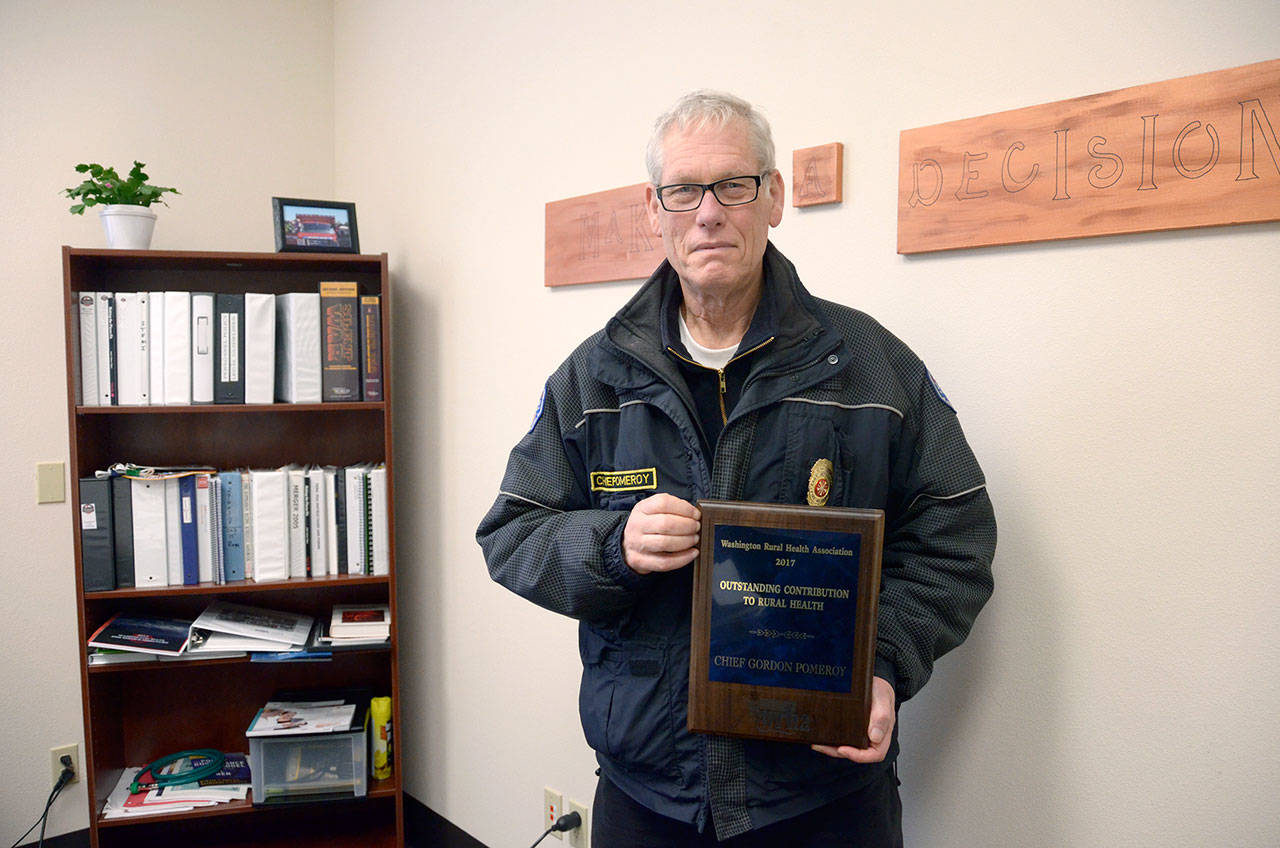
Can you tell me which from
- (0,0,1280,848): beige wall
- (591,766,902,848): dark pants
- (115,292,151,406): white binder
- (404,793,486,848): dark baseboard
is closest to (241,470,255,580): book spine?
(115,292,151,406): white binder

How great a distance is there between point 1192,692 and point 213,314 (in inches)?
90.8

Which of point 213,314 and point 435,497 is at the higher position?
point 213,314

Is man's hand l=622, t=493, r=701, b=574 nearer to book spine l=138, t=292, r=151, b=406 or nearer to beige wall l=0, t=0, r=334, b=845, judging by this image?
book spine l=138, t=292, r=151, b=406

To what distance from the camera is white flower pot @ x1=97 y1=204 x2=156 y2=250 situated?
2234mm

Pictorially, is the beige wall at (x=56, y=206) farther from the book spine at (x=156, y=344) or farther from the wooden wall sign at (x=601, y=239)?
the wooden wall sign at (x=601, y=239)

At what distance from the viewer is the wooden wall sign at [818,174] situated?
152 centimetres

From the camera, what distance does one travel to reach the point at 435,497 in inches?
99.5

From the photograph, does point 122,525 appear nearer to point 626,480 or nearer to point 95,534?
point 95,534

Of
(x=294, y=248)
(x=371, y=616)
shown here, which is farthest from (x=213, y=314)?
(x=371, y=616)

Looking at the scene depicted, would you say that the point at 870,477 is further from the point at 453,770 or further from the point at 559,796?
the point at 453,770

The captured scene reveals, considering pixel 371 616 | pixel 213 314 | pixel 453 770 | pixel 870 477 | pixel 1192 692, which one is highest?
pixel 213 314

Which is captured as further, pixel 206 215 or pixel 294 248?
pixel 206 215

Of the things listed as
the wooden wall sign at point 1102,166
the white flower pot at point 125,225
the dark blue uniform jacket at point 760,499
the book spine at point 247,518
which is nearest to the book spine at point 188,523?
the book spine at point 247,518

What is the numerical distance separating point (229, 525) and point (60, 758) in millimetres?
929
